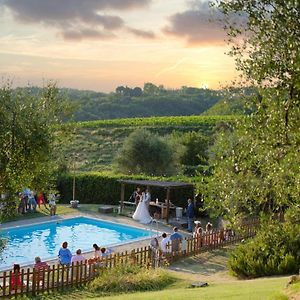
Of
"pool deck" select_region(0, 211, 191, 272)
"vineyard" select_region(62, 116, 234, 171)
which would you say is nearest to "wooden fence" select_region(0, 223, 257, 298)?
"pool deck" select_region(0, 211, 191, 272)

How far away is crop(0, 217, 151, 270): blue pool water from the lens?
2372 centimetres

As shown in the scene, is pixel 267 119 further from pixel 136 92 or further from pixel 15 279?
pixel 136 92

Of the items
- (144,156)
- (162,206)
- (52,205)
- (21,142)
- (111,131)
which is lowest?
(52,205)

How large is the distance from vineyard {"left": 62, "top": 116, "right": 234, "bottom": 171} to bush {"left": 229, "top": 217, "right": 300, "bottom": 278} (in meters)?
40.4

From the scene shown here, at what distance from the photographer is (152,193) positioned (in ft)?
104

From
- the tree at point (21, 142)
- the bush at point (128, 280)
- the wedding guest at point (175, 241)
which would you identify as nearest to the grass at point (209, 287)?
the bush at point (128, 280)

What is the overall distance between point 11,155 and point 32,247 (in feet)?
37.8

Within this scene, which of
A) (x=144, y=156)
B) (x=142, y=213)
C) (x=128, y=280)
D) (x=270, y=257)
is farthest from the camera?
(x=144, y=156)

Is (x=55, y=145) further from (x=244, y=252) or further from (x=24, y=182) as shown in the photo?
(x=244, y=252)

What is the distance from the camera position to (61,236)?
26531 mm

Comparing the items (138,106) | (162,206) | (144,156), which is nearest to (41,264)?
(162,206)

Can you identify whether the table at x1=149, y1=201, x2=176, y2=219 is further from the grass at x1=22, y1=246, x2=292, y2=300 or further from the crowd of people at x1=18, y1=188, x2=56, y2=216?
the grass at x1=22, y1=246, x2=292, y2=300

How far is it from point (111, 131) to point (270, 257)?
5492cm

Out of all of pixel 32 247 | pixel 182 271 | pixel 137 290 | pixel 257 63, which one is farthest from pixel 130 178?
pixel 257 63
